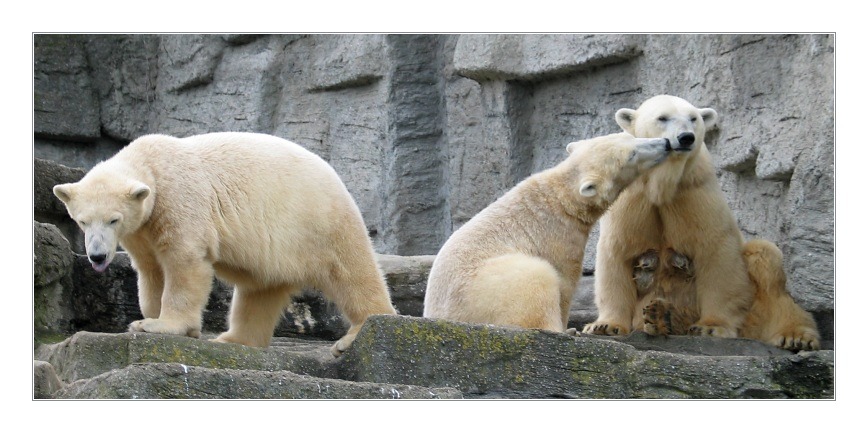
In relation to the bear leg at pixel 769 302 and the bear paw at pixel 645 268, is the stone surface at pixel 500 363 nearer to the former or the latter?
the bear leg at pixel 769 302

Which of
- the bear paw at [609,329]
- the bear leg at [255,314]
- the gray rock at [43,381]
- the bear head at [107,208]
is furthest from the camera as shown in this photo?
the bear paw at [609,329]

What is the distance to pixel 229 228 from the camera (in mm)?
5309

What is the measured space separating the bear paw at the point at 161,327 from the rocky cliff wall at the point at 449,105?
8.15 ft

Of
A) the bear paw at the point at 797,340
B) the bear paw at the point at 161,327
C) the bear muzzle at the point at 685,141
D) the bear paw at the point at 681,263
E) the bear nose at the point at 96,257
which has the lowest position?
the bear paw at the point at 797,340

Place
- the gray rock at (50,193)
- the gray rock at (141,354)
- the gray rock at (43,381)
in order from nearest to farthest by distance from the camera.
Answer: the gray rock at (43,381), the gray rock at (141,354), the gray rock at (50,193)

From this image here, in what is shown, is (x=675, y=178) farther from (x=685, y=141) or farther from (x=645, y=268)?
(x=645, y=268)

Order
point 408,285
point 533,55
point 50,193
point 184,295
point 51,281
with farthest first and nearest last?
point 533,55, point 408,285, point 50,193, point 51,281, point 184,295

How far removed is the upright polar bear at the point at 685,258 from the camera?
620 centimetres

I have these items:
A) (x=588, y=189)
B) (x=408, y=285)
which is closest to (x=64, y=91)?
(x=408, y=285)

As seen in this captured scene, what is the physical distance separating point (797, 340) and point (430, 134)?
4676mm

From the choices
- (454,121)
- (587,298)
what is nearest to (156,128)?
(454,121)

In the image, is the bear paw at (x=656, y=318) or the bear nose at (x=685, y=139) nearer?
the bear paw at (x=656, y=318)

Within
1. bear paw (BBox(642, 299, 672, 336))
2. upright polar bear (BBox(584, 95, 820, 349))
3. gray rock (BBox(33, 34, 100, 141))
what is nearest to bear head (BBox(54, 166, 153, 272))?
bear paw (BBox(642, 299, 672, 336))

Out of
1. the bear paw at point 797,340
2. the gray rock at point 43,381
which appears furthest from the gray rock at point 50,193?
the bear paw at point 797,340
